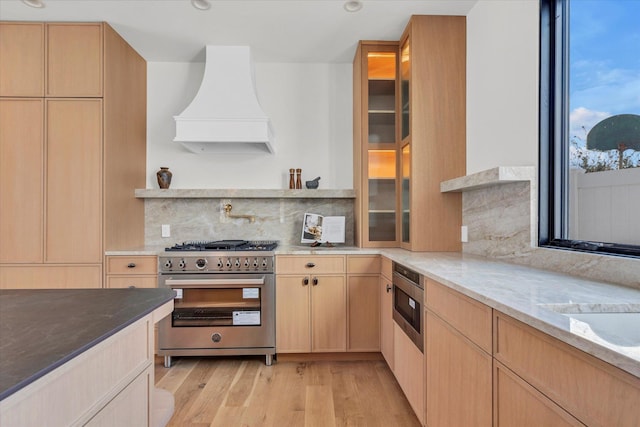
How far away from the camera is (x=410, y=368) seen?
190 centimetres

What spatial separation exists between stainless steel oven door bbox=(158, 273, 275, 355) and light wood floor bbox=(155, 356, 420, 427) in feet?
0.54

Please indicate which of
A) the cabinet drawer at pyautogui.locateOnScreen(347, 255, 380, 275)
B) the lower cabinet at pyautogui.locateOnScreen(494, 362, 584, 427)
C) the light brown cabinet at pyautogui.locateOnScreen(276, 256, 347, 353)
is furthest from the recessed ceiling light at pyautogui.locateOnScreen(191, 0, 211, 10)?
the lower cabinet at pyautogui.locateOnScreen(494, 362, 584, 427)

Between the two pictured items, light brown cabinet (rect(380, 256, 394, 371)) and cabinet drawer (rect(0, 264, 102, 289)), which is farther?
cabinet drawer (rect(0, 264, 102, 289))

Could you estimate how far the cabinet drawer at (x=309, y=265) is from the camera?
2.64m

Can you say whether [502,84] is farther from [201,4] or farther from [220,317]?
[220,317]

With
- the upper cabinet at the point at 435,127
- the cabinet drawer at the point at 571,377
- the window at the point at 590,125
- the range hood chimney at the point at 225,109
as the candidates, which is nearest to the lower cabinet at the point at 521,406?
the cabinet drawer at the point at 571,377

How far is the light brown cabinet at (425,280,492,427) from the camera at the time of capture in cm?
113

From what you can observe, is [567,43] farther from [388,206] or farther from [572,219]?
[388,206]

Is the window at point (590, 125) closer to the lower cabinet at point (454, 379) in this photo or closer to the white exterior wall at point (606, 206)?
the white exterior wall at point (606, 206)

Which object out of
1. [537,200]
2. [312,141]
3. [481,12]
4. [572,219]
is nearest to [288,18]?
[312,141]

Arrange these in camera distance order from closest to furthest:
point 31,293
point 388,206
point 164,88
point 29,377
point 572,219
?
point 29,377, point 31,293, point 572,219, point 388,206, point 164,88

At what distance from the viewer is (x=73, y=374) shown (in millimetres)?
715

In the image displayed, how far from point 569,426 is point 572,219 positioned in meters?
1.21

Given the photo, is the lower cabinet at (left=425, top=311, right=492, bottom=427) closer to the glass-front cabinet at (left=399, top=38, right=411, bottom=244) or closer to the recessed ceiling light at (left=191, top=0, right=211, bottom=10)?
the glass-front cabinet at (left=399, top=38, right=411, bottom=244)
